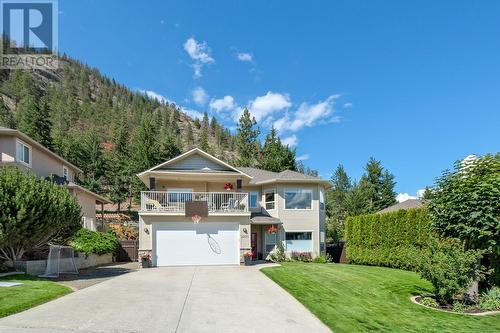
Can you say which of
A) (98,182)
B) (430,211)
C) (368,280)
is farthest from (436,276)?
(98,182)

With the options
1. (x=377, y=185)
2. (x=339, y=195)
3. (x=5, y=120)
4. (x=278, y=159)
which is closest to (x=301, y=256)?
(x=278, y=159)

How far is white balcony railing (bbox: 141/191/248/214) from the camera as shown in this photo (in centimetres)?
2109

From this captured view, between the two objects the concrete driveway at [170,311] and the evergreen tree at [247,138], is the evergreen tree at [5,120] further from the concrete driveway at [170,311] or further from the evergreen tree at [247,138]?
the concrete driveway at [170,311]

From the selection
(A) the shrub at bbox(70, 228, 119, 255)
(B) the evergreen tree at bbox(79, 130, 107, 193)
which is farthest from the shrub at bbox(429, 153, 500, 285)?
(B) the evergreen tree at bbox(79, 130, 107, 193)

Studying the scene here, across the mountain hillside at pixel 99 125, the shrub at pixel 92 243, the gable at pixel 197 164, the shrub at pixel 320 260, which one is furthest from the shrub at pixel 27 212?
the mountain hillside at pixel 99 125

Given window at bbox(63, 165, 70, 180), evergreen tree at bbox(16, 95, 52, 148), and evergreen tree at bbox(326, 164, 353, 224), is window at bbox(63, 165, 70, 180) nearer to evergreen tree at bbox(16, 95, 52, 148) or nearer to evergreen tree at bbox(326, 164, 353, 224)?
evergreen tree at bbox(16, 95, 52, 148)

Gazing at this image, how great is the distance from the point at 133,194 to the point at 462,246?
44.8 metres

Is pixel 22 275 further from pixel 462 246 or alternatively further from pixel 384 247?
pixel 384 247

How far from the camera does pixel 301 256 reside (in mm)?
24797

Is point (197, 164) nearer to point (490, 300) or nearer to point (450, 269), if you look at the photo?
point (450, 269)

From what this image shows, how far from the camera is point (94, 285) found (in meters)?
12.7

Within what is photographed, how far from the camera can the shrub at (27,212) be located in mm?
13039

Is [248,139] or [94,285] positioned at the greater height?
[248,139]

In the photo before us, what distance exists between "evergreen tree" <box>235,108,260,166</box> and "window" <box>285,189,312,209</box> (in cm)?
2441
